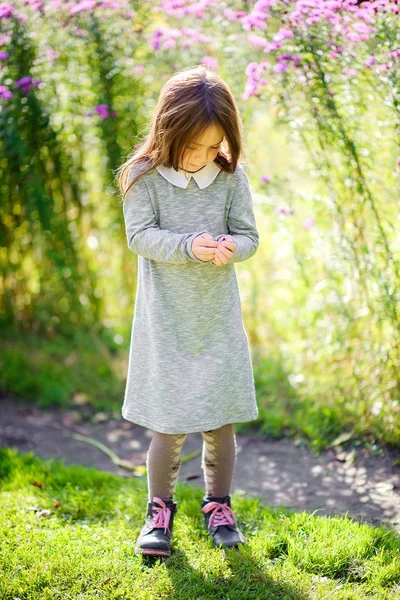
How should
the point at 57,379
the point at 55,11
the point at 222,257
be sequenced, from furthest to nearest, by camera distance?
the point at 57,379, the point at 55,11, the point at 222,257

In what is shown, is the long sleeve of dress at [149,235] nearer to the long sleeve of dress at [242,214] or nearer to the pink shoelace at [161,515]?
the long sleeve of dress at [242,214]

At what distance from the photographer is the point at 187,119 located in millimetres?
2080

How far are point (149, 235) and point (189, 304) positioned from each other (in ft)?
0.88

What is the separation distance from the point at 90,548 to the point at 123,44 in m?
2.58

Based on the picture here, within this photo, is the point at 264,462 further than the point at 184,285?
Yes

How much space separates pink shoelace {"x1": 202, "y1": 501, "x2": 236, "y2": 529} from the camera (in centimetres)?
243

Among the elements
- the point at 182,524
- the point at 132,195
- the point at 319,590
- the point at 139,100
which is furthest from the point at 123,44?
the point at 319,590

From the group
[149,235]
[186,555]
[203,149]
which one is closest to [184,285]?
[149,235]

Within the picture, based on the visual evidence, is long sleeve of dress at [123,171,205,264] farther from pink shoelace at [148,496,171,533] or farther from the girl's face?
pink shoelace at [148,496,171,533]

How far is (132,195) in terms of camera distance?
224 centimetres

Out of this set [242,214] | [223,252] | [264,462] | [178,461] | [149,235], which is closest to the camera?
[223,252]

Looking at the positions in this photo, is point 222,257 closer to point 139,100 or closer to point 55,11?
point 139,100

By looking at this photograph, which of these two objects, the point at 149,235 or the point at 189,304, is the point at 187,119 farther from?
the point at 189,304

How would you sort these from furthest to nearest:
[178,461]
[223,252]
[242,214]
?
[178,461], [242,214], [223,252]
